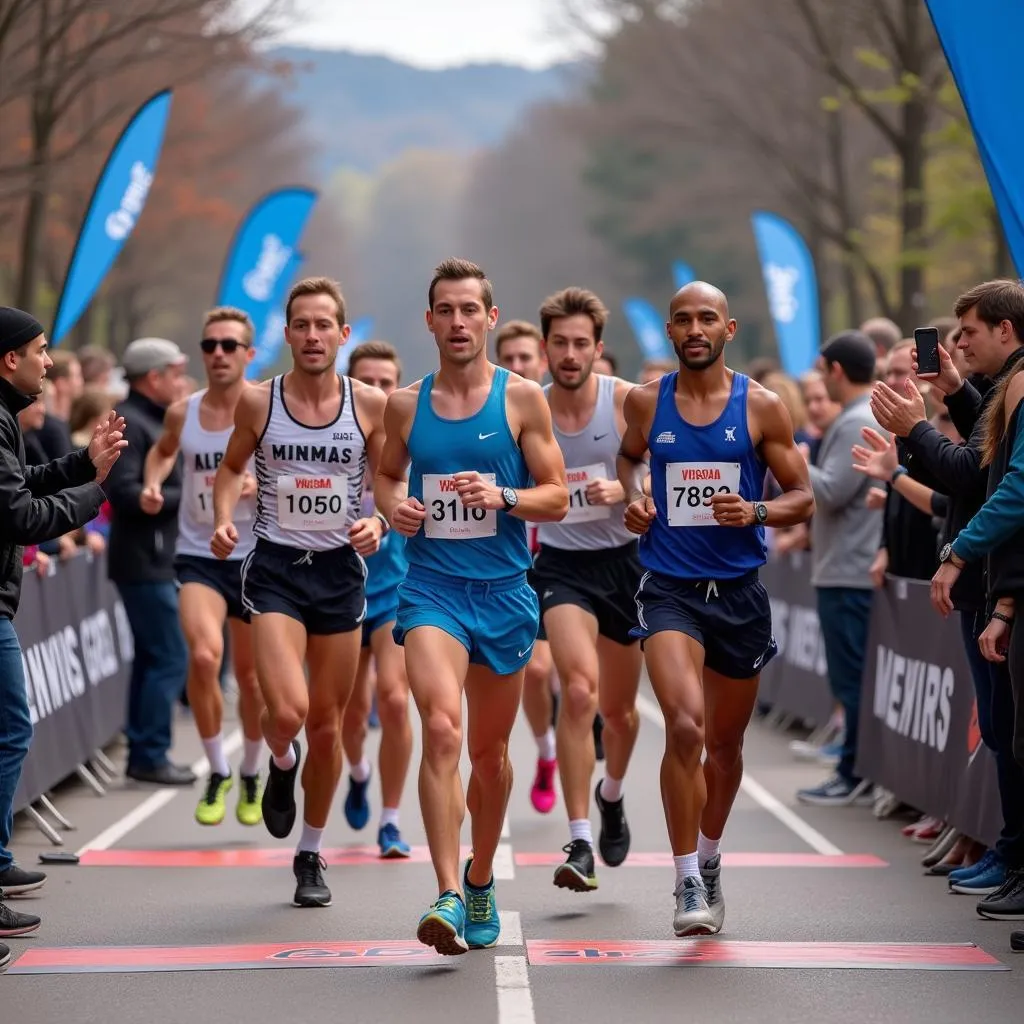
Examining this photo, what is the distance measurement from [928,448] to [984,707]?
1462 mm

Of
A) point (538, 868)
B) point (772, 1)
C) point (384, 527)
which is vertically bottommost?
point (538, 868)

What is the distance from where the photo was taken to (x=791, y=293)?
27641 millimetres

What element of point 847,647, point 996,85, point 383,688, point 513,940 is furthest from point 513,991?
point 847,647

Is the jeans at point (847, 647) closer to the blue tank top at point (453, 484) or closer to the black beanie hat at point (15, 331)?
the blue tank top at point (453, 484)

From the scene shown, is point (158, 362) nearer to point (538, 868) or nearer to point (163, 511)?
point (163, 511)

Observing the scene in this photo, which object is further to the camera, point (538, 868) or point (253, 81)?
point (253, 81)

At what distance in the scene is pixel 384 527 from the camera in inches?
374

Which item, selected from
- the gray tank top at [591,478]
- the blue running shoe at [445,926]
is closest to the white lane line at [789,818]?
the gray tank top at [591,478]

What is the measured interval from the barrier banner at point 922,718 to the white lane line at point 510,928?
2.34 metres

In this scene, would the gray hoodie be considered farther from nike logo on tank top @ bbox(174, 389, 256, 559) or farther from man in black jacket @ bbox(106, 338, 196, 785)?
man in black jacket @ bbox(106, 338, 196, 785)

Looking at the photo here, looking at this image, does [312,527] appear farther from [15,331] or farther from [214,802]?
[214,802]

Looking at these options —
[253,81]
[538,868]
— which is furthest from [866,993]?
[253,81]

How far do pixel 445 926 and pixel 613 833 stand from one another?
2.53m

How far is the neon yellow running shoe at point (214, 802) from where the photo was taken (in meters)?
10.9
